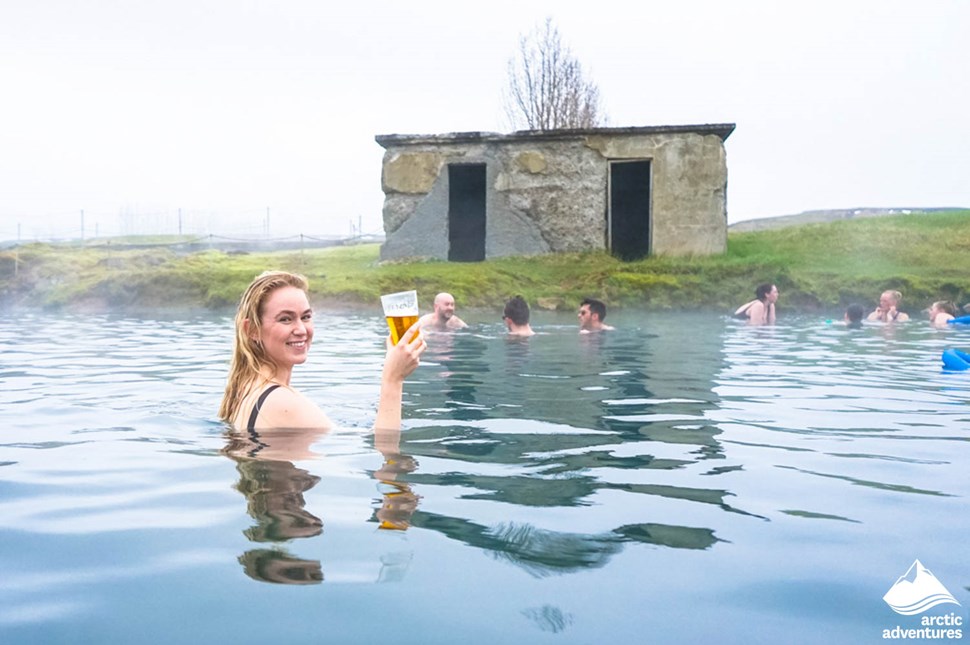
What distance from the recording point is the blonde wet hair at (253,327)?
459 centimetres

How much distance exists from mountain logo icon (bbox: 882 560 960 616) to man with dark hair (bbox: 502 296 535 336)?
353 inches

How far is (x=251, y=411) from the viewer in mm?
4699

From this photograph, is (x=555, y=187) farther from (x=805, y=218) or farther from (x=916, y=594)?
(x=805, y=218)

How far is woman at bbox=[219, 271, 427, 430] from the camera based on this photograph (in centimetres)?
459

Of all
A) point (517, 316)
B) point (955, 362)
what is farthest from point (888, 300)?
point (517, 316)

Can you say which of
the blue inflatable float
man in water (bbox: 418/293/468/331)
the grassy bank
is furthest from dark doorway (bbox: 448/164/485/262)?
the blue inflatable float

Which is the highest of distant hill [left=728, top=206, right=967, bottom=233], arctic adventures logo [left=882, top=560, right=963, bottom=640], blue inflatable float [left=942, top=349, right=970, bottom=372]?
distant hill [left=728, top=206, right=967, bottom=233]

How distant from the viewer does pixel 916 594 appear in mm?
2752

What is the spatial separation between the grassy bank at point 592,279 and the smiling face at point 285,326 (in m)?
13.0

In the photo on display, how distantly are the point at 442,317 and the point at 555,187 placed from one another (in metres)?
10.2

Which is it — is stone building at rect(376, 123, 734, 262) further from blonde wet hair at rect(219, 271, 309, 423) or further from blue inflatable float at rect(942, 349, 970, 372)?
blonde wet hair at rect(219, 271, 309, 423)

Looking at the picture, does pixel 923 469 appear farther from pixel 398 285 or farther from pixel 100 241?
pixel 100 241

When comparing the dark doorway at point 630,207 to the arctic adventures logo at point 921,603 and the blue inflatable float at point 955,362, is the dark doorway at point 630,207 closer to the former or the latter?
the blue inflatable float at point 955,362

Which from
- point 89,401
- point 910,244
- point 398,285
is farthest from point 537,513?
point 910,244
